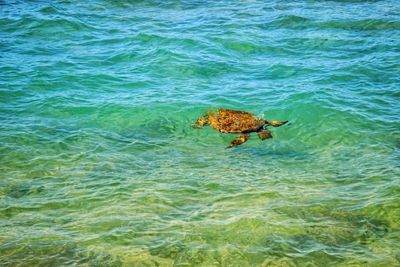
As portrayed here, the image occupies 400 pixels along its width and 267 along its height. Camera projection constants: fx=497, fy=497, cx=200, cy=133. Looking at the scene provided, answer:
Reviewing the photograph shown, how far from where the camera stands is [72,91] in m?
13.5

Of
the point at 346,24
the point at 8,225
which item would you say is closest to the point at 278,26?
the point at 346,24

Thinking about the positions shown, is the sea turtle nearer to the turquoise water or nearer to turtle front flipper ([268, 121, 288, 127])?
turtle front flipper ([268, 121, 288, 127])

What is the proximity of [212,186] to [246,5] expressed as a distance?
13969mm

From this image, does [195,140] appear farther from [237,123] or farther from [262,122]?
[262,122]

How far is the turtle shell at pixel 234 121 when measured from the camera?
11031mm

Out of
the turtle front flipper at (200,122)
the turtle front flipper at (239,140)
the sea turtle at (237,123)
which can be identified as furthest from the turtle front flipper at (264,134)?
the turtle front flipper at (200,122)

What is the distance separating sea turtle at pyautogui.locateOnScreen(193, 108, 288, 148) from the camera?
1093 cm

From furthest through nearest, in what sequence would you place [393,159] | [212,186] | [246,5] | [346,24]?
[246,5], [346,24], [393,159], [212,186]

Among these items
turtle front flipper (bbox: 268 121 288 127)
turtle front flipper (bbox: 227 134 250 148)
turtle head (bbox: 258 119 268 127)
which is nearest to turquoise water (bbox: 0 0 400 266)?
turtle front flipper (bbox: 227 134 250 148)

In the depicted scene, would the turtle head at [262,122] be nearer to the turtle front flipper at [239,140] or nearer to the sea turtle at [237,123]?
the sea turtle at [237,123]

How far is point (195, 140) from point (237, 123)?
40.3 inches

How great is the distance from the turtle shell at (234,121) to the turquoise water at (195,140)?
249 mm

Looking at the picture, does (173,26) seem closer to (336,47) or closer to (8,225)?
(336,47)

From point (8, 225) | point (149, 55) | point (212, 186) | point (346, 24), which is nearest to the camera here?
point (8, 225)
